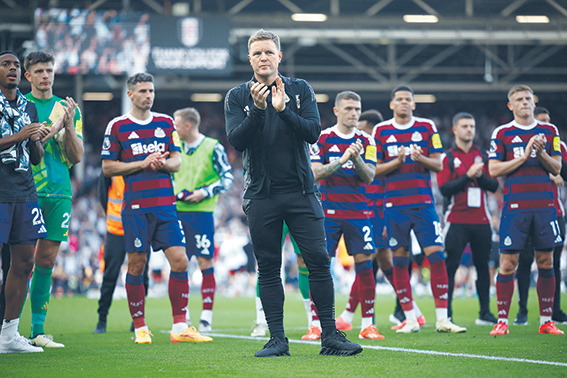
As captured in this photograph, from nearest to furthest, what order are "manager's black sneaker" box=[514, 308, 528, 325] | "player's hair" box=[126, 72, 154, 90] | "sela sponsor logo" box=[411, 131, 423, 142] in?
"player's hair" box=[126, 72, 154, 90] → "sela sponsor logo" box=[411, 131, 423, 142] → "manager's black sneaker" box=[514, 308, 528, 325]

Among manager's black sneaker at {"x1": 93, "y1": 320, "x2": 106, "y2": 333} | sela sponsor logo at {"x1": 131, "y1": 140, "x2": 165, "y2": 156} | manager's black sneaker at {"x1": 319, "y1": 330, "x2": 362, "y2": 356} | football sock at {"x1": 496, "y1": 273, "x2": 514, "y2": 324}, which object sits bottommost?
manager's black sneaker at {"x1": 93, "y1": 320, "x2": 106, "y2": 333}

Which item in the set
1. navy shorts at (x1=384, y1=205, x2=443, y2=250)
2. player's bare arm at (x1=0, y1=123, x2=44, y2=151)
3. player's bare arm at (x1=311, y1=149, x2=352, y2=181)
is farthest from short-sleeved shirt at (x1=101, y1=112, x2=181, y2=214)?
navy shorts at (x1=384, y1=205, x2=443, y2=250)

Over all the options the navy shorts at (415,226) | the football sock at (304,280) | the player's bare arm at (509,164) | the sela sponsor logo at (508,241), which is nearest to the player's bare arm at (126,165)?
the football sock at (304,280)

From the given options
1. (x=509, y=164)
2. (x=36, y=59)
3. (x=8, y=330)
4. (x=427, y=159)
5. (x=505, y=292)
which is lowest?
(x=8, y=330)

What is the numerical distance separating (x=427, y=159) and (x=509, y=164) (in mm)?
796

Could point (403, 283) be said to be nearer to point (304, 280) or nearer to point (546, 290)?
point (304, 280)

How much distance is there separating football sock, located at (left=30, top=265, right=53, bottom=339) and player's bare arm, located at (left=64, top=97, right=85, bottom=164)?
3.40 feet

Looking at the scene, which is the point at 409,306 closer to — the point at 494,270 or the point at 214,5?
the point at 494,270

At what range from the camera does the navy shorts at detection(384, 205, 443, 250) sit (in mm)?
6496

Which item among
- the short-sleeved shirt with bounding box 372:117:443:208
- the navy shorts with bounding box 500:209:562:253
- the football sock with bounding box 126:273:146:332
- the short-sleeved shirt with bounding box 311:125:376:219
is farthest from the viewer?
the short-sleeved shirt with bounding box 372:117:443:208

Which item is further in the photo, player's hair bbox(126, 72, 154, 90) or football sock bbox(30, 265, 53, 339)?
player's hair bbox(126, 72, 154, 90)

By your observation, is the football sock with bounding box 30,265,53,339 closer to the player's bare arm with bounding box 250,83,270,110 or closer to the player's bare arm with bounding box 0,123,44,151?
the player's bare arm with bounding box 0,123,44,151

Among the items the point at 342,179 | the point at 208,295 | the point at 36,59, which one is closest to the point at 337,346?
the point at 342,179

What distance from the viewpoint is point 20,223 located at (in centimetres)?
500
